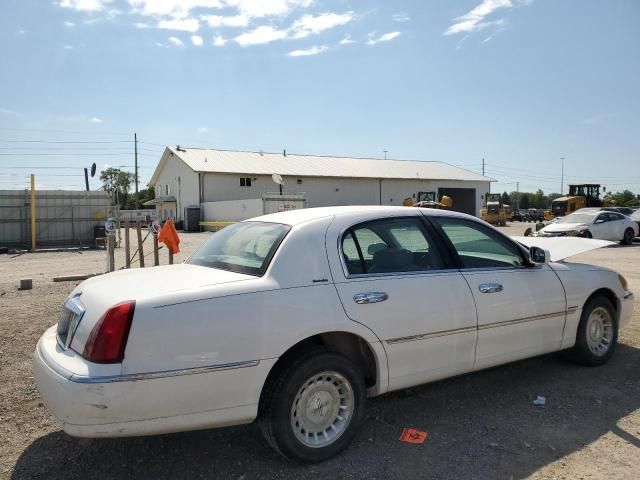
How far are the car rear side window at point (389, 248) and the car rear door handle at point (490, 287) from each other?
1.21 ft

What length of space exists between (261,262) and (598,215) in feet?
67.2

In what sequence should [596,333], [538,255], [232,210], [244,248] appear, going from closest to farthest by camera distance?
[244,248], [538,255], [596,333], [232,210]

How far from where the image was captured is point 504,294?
4.06 metres

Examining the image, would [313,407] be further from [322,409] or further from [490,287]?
[490,287]

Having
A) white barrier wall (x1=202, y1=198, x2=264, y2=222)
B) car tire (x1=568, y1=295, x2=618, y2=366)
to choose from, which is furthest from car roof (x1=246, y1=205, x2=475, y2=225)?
white barrier wall (x1=202, y1=198, x2=264, y2=222)

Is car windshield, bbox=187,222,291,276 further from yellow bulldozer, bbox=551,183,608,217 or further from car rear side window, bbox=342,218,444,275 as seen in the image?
yellow bulldozer, bbox=551,183,608,217

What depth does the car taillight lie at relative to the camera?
270 cm

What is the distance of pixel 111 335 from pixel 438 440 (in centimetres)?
228

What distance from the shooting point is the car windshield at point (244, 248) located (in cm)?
335

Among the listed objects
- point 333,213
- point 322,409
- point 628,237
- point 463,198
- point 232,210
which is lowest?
point 322,409

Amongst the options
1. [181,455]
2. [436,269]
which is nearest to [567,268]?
[436,269]

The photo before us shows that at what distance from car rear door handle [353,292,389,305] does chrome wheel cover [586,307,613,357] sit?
2.61m

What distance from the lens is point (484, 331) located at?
12.8 ft

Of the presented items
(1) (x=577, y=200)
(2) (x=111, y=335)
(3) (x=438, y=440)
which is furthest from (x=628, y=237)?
(2) (x=111, y=335)
